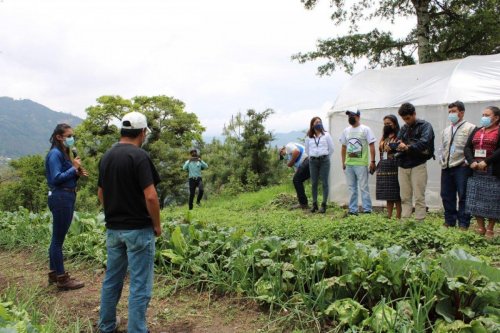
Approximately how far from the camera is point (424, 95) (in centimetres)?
895

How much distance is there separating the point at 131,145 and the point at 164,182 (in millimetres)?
25608

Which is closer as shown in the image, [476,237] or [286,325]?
[286,325]

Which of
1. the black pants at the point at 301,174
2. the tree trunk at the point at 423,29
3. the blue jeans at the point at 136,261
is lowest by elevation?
the blue jeans at the point at 136,261

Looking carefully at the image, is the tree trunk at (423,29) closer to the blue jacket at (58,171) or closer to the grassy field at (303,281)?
the grassy field at (303,281)

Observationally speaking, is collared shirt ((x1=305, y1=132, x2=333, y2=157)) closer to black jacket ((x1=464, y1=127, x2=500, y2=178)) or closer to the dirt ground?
black jacket ((x1=464, y1=127, x2=500, y2=178))

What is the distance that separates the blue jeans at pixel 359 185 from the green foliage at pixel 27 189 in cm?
1663

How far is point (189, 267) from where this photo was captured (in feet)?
14.3

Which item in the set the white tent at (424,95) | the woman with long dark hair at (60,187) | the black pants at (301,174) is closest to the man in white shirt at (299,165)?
the black pants at (301,174)

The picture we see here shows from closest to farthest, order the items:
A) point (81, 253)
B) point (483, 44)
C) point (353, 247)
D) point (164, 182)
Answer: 1. point (353, 247)
2. point (81, 253)
3. point (483, 44)
4. point (164, 182)

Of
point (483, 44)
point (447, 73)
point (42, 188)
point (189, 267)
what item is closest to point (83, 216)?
point (189, 267)

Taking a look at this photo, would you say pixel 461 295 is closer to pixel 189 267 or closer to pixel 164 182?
pixel 189 267

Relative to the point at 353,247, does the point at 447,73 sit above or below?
above

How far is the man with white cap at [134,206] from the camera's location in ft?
9.95

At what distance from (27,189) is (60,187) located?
18.5m
